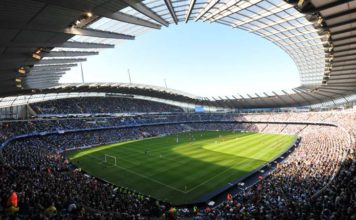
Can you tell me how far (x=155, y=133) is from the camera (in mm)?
89625

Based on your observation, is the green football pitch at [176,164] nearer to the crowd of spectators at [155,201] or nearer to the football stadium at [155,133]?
the football stadium at [155,133]

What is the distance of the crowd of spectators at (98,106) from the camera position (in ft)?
261

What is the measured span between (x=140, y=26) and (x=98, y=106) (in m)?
67.4

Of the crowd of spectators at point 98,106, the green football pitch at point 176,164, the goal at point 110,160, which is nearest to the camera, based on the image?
the green football pitch at point 176,164

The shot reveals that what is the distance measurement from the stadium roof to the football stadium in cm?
13

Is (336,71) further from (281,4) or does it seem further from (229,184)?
(229,184)

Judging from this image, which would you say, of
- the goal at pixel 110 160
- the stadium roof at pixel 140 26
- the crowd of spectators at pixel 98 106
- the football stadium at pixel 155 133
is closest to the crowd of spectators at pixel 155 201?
the football stadium at pixel 155 133

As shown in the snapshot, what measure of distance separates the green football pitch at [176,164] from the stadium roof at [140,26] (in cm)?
1728

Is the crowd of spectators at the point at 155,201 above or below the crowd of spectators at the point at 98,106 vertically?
below

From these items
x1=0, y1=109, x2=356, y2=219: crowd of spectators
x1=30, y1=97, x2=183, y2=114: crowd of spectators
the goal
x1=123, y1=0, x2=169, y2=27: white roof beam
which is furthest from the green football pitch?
x1=30, y1=97, x2=183, y2=114: crowd of spectators

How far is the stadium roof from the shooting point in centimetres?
1290

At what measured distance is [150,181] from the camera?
38.3 meters

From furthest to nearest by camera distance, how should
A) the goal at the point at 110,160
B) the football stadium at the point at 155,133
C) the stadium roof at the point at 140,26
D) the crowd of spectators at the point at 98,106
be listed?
1. the crowd of spectators at the point at 98,106
2. the goal at the point at 110,160
3. the football stadium at the point at 155,133
4. the stadium roof at the point at 140,26

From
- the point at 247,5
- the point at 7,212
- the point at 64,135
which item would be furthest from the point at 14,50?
the point at 64,135
